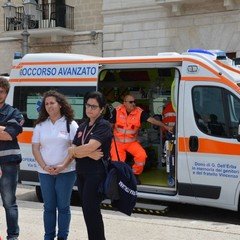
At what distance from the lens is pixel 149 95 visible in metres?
8.71

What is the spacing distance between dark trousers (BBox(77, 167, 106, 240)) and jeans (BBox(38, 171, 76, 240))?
29 centimetres

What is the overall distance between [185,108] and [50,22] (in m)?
13.7

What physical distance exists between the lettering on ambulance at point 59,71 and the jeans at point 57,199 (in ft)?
9.90

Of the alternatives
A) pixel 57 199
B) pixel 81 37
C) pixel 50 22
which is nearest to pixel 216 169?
pixel 57 199

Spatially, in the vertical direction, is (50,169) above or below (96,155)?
below

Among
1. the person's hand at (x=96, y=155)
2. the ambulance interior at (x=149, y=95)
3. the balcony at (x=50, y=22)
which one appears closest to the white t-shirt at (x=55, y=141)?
the person's hand at (x=96, y=155)

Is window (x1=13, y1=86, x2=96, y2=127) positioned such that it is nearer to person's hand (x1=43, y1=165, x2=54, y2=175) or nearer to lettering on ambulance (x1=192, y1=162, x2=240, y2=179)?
lettering on ambulance (x1=192, y1=162, x2=240, y2=179)

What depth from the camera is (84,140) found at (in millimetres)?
4113

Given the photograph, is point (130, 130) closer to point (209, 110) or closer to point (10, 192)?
point (209, 110)

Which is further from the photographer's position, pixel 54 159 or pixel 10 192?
pixel 10 192

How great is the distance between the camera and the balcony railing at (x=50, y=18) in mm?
18859

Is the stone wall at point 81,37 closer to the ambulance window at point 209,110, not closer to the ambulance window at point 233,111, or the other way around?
the ambulance window at point 209,110

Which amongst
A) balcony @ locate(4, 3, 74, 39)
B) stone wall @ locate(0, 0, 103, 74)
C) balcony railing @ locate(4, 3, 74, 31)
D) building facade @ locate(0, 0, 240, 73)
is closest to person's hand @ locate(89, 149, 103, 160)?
building facade @ locate(0, 0, 240, 73)

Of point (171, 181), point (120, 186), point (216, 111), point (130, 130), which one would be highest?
point (216, 111)
